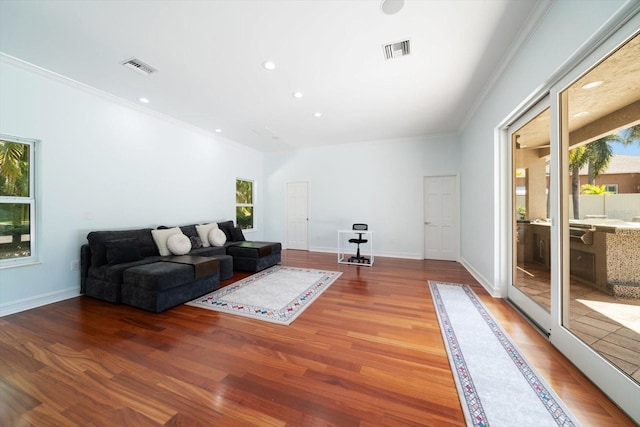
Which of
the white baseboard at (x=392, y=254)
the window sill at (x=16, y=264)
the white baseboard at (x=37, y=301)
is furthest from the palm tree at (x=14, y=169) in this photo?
the white baseboard at (x=392, y=254)

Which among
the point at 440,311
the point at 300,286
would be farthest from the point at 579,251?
the point at 300,286

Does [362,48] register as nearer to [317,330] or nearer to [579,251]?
[579,251]

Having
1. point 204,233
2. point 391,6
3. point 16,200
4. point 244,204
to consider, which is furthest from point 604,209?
point 244,204

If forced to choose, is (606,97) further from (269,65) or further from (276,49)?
(269,65)

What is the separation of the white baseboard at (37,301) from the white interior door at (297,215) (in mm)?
4479

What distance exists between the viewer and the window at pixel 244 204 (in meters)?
6.43

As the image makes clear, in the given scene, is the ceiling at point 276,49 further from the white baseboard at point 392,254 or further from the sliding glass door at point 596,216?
the white baseboard at point 392,254

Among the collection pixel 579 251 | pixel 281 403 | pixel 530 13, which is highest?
pixel 530 13

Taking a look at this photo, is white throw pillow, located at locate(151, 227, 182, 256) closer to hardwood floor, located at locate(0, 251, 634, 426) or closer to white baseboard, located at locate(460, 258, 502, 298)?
hardwood floor, located at locate(0, 251, 634, 426)

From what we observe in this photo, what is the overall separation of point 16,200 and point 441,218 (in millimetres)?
7060

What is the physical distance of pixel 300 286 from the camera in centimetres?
360

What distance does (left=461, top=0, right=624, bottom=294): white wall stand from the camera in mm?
1629

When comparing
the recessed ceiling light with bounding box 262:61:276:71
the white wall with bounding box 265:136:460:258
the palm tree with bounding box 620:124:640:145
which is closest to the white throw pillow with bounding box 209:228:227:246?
the white wall with bounding box 265:136:460:258

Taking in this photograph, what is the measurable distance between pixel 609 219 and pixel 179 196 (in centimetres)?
576
